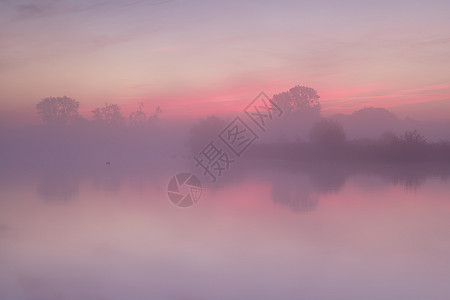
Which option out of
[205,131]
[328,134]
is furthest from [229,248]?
[205,131]

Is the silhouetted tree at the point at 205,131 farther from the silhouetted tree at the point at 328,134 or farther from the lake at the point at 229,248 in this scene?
the lake at the point at 229,248

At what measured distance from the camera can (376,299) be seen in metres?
4.37

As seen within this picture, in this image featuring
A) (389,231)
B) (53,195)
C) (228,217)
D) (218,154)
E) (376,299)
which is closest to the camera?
(376,299)

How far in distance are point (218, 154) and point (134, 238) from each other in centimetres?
3647

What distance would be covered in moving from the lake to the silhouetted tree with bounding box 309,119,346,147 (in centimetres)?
2109

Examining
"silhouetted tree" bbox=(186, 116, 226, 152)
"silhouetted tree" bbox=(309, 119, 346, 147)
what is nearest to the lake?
"silhouetted tree" bbox=(309, 119, 346, 147)

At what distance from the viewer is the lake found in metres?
4.74

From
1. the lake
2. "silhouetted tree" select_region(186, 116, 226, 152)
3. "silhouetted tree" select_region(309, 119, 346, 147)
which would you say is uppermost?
"silhouetted tree" select_region(186, 116, 226, 152)

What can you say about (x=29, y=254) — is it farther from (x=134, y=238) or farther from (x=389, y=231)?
(x=389, y=231)

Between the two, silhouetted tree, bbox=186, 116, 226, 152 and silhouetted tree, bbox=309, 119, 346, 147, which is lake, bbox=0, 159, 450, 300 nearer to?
silhouetted tree, bbox=309, 119, 346, 147

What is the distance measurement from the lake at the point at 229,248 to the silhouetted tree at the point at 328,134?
21.1 meters

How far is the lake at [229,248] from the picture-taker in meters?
4.74

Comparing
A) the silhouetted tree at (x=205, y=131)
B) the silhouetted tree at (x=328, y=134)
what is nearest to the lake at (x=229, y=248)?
the silhouetted tree at (x=328, y=134)

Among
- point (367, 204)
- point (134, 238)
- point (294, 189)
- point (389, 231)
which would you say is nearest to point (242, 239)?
point (134, 238)
